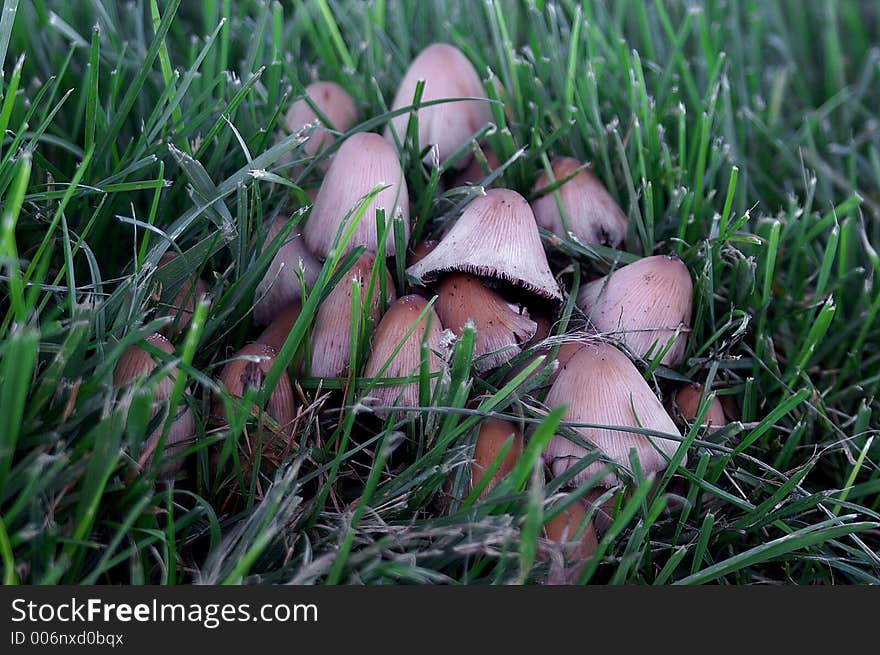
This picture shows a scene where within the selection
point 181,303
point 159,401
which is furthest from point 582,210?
point 159,401

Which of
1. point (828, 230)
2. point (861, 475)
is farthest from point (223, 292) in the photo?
point (828, 230)

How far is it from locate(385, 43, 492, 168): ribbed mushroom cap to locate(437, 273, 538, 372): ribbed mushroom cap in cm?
40

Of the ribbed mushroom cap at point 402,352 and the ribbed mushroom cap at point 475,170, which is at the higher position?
the ribbed mushroom cap at point 475,170

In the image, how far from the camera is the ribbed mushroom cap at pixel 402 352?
3.84ft

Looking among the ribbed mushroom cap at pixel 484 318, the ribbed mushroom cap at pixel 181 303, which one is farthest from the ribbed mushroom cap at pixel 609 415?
the ribbed mushroom cap at pixel 181 303

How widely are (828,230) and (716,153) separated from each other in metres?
0.33

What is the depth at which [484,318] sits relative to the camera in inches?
48.6

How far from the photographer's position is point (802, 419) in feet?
4.30

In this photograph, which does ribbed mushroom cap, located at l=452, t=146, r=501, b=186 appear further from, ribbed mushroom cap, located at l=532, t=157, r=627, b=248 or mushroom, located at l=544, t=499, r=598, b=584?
mushroom, located at l=544, t=499, r=598, b=584

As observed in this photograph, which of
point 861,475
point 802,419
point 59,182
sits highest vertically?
point 59,182

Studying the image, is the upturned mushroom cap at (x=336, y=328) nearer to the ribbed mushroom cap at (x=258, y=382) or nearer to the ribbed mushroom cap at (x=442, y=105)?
the ribbed mushroom cap at (x=258, y=382)

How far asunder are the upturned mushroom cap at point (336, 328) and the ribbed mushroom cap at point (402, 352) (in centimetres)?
5

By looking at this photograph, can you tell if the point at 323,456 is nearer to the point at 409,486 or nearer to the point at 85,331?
the point at 409,486

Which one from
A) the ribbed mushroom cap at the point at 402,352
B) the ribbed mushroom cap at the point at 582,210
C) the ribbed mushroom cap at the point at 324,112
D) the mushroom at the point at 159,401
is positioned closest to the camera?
the mushroom at the point at 159,401
